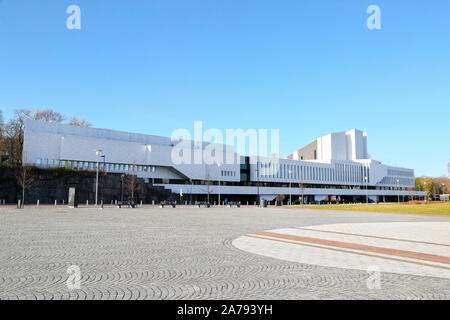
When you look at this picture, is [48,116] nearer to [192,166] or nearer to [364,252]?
[192,166]

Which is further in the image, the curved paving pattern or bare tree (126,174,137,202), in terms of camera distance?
bare tree (126,174,137,202)

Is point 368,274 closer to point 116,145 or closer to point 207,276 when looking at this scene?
point 207,276

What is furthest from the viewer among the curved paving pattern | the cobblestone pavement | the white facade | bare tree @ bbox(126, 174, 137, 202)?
the white facade

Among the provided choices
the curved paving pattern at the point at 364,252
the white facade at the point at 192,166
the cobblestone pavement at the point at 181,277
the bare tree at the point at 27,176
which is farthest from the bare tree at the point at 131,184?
the cobblestone pavement at the point at 181,277

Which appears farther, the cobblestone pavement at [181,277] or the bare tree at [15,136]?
the bare tree at [15,136]

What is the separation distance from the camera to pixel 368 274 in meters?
6.75

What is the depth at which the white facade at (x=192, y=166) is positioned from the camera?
60.6m

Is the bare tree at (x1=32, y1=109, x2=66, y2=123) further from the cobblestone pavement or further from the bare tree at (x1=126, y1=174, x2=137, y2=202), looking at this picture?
the cobblestone pavement

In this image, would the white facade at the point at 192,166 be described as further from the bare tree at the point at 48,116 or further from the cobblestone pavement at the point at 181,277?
the cobblestone pavement at the point at 181,277

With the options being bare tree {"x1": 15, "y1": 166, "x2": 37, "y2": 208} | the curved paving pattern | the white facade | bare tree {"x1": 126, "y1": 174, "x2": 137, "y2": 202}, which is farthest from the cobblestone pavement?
the white facade

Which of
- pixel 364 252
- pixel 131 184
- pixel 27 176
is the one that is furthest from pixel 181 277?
pixel 131 184

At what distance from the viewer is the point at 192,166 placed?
76.3m

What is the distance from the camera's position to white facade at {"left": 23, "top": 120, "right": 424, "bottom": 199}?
60.6 meters
